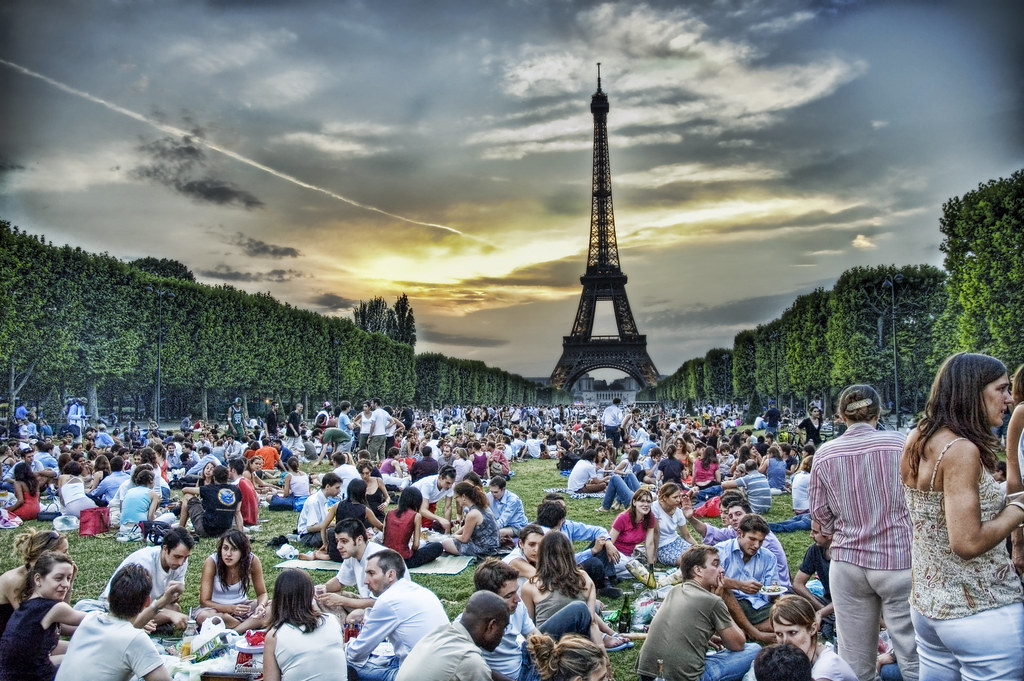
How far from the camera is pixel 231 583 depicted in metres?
7.69

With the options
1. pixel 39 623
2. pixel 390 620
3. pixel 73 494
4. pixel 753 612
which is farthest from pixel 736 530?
pixel 73 494

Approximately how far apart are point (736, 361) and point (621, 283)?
2866 centimetres

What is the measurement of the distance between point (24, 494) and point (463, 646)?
13189 millimetres

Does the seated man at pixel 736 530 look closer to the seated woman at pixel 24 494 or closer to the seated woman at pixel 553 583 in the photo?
the seated woman at pixel 553 583

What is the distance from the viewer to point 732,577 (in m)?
7.79

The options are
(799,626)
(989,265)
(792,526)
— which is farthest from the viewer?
(989,265)

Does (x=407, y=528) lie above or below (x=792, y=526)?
above

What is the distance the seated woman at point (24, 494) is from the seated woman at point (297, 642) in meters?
Result: 11.8

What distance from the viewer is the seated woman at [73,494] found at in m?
13.8

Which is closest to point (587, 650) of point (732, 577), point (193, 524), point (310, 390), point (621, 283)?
point (732, 577)

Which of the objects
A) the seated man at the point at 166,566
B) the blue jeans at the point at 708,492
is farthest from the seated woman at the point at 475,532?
the blue jeans at the point at 708,492

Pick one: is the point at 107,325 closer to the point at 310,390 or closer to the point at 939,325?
the point at 310,390

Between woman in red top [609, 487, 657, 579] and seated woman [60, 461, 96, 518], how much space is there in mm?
9396

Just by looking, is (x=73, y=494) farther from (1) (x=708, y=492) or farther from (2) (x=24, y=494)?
(1) (x=708, y=492)
